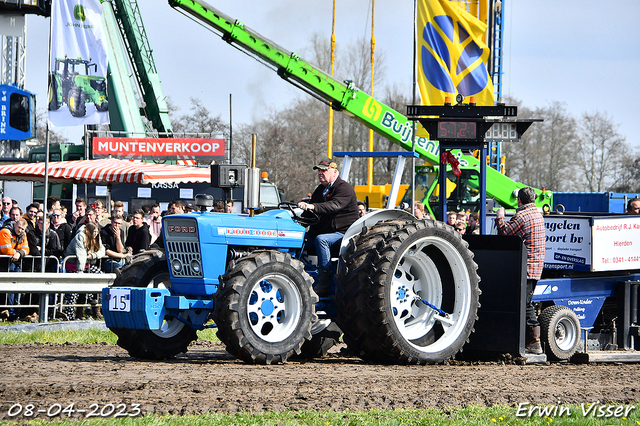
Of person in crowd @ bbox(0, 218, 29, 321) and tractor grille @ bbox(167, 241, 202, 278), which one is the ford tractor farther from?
tractor grille @ bbox(167, 241, 202, 278)

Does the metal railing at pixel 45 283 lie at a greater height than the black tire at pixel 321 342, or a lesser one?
greater

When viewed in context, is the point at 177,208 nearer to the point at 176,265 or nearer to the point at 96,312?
the point at 96,312

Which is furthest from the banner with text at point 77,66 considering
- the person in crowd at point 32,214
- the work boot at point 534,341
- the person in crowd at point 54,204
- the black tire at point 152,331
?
Answer: the work boot at point 534,341

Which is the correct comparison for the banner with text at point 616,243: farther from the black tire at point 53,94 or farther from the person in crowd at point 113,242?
the black tire at point 53,94

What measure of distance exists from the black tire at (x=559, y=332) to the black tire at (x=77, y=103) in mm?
8354

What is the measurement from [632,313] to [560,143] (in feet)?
170

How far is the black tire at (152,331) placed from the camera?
8391 millimetres

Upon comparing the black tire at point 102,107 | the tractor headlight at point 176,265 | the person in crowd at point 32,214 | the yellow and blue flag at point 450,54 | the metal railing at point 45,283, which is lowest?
the metal railing at point 45,283

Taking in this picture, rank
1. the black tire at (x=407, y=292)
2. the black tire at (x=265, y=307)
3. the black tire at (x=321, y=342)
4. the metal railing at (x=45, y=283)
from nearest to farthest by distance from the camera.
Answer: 1. the black tire at (x=265, y=307)
2. the black tire at (x=407, y=292)
3. the black tire at (x=321, y=342)
4. the metal railing at (x=45, y=283)

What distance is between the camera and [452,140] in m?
9.66

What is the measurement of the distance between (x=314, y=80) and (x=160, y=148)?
6982 millimetres

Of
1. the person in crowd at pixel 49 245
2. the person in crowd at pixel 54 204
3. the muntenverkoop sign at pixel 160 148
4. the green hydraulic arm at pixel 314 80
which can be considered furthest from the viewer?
the muntenverkoop sign at pixel 160 148

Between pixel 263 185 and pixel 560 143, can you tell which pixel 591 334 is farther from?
pixel 560 143

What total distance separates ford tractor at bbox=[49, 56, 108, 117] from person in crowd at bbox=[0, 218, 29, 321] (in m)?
2.03
